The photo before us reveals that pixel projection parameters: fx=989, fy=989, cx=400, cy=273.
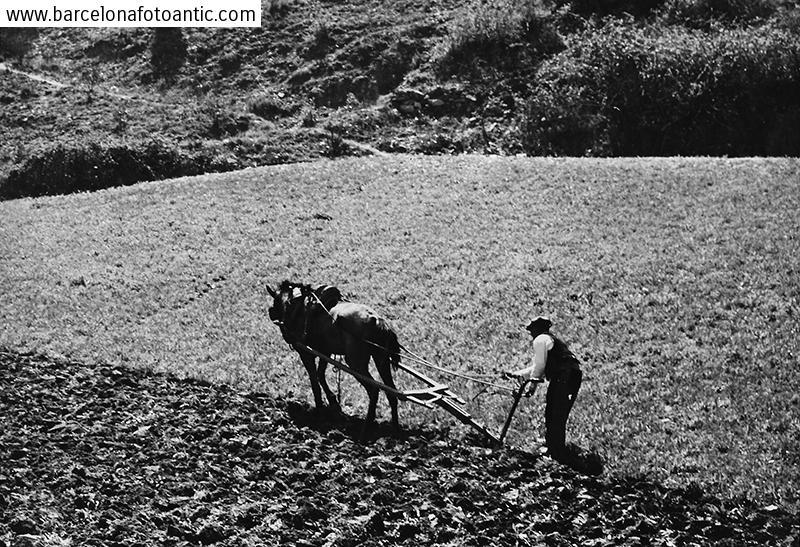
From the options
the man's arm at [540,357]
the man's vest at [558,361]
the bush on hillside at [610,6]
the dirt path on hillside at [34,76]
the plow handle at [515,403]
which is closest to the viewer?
the man's arm at [540,357]

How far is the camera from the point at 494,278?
21.7m

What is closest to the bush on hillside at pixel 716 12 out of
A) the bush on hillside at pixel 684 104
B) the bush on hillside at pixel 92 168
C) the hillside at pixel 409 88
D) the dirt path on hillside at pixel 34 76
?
the hillside at pixel 409 88

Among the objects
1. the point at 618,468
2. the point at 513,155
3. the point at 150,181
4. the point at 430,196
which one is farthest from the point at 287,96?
the point at 618,468

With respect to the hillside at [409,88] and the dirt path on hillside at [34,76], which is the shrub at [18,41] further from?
the dirt path on hillside at [34,76]

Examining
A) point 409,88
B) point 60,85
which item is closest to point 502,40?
point 409,88

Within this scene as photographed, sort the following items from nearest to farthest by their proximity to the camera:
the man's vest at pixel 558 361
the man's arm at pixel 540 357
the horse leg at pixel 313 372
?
the man's arm at pixel 540 357
the man's vest at pixel 558 361
the horse leg at pixel 313 372

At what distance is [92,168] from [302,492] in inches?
1014

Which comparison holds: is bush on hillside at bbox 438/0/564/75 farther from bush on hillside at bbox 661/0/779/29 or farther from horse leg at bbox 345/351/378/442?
horse leg at bbox 345/351/378/442

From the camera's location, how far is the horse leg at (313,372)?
49.6ft

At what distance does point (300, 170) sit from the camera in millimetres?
31984

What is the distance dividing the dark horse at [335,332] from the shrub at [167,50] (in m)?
32.9

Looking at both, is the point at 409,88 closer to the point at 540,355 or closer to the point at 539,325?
the point at 539,325

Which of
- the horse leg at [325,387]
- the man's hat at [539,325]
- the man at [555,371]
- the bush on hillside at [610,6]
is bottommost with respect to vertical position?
the horse leg at [325,387]

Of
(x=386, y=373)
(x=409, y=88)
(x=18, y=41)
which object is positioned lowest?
(x=386, y=373)
